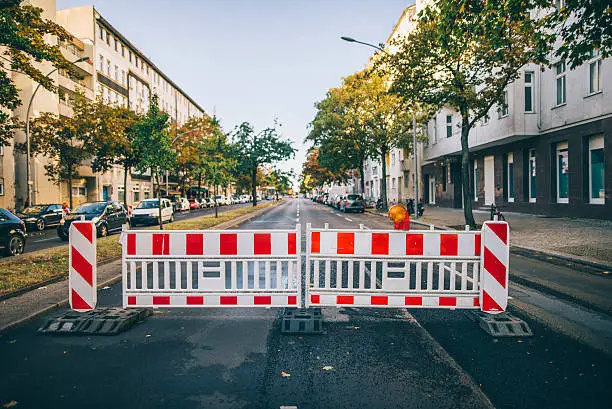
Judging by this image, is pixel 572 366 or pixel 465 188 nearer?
pixel 572 366

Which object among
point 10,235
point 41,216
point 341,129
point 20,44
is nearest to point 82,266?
point 10,235

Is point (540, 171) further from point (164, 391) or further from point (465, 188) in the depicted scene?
point (164, 391)

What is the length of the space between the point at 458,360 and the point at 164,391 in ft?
8.58

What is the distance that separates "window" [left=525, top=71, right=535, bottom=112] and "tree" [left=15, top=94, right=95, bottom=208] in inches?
1020

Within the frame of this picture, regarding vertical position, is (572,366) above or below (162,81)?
below

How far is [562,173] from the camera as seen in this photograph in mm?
20578

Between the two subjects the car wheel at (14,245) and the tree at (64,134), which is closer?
the car wheel at (14,245)

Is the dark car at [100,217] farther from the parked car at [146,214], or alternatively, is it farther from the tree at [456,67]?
the tree at [456,67]

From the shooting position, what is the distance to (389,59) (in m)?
16.6

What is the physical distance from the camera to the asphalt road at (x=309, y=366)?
329cm

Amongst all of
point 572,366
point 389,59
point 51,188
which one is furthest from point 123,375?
point 51,188

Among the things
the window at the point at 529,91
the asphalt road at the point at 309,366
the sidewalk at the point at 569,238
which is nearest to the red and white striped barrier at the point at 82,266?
the asphalt road at the point at 309,366

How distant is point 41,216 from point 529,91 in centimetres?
2596

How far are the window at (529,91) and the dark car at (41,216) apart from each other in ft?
83.3
